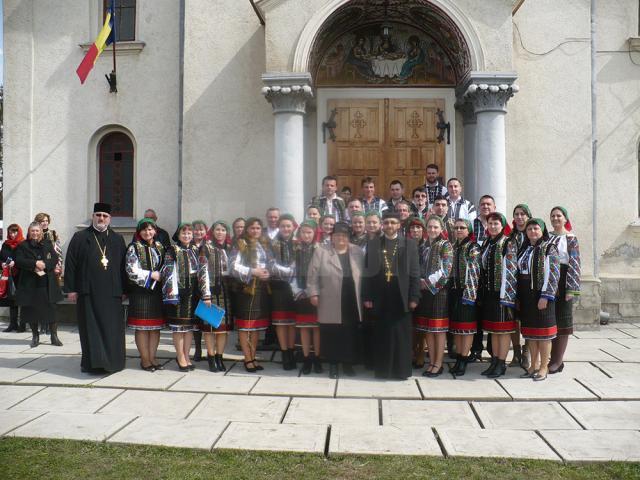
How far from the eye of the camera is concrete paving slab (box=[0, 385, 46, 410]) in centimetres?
580

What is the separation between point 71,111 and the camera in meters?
11.6

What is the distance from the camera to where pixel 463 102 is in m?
10.0

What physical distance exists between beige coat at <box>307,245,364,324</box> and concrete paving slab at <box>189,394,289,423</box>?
1.28 m

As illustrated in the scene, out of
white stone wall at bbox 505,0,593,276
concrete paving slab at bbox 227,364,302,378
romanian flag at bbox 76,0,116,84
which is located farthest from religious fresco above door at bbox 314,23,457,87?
concrete paving slab at bbox 227,364,302,378

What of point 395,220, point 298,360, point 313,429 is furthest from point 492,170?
point 313,429

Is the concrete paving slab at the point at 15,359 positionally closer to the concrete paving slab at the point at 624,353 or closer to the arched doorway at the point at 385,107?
the arched doorway at the point at 385,107

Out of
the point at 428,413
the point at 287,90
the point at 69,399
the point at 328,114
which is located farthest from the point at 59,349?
the point at 328,114

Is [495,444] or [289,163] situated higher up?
[289,163]

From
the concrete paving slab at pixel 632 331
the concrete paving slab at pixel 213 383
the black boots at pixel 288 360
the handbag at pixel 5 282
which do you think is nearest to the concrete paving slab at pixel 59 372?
the concrete paving slab at pixel 213 383

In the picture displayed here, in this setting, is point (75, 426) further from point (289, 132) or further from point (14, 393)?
point (289, 132)

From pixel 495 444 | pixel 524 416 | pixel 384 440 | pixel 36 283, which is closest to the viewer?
pixel 495 444

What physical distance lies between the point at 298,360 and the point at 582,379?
133 inches

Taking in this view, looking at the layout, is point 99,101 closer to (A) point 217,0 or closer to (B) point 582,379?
(A) point 217,0

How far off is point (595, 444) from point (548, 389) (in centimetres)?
169
